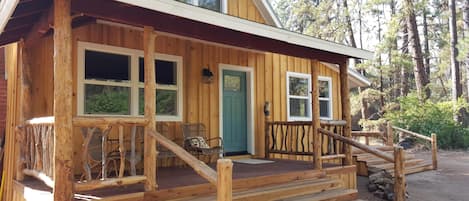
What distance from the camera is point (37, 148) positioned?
4.42 meters

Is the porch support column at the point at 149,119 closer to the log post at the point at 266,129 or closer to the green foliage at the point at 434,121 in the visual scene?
the log post at the point at 266,129

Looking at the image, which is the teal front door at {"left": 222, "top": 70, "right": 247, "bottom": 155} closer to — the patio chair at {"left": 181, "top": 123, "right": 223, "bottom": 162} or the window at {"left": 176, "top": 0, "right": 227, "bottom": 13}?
the patio chair at {"left": 181, "top": 123, "right": 223, "bottom": 162}

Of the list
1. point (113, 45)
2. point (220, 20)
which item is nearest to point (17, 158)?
point (113, 45)

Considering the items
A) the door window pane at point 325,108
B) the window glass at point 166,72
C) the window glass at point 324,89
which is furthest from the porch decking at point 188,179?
the window glass at point 324,89

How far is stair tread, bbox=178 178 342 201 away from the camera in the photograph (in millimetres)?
4723

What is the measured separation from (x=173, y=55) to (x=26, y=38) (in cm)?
228

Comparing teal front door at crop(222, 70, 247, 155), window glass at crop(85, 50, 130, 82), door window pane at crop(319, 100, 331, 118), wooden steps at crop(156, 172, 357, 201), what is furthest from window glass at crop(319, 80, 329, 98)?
window glass at crop(85, 50, 130, 82)

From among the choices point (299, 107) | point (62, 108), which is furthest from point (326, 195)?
point (299, 107)

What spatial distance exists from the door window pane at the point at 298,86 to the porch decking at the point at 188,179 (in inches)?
96.4

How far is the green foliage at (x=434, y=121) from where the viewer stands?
1361cm

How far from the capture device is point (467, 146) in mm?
13508

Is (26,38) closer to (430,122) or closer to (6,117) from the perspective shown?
(6,117)

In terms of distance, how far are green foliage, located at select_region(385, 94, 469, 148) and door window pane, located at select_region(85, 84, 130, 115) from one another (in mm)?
11502

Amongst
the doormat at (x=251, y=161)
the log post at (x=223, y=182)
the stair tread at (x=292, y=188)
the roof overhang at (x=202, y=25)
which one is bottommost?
the stair tread at (x=292, y=188)
